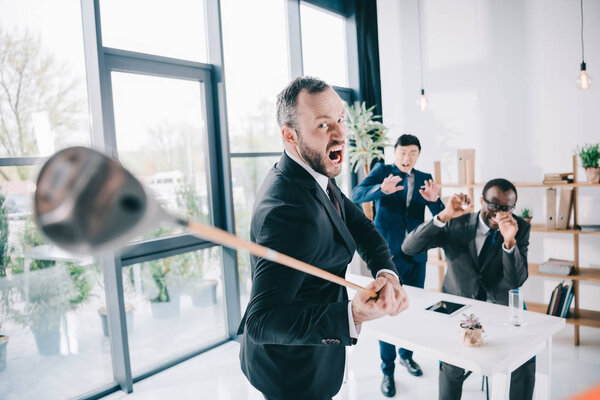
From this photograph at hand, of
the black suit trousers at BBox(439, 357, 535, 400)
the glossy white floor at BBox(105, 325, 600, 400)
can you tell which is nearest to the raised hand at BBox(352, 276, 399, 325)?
the black suit trousers at BBox(439, 357, 535, 400)

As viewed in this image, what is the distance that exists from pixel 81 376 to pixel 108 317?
1.59 ft

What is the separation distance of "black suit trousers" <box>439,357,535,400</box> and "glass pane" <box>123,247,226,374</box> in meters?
2.32

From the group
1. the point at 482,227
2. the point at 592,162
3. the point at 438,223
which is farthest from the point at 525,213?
the point at 438,223

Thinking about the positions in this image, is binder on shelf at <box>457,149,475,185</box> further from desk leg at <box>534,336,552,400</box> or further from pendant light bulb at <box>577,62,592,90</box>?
desk leg at <box>534,336,552,400</box>

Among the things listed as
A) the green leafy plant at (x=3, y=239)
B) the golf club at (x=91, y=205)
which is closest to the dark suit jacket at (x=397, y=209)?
the green leafy plant at (x=3, y=239)

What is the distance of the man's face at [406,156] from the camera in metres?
3.20

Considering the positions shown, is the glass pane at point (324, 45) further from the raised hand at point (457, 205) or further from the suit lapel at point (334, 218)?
the suit lapel at point (334, 218)

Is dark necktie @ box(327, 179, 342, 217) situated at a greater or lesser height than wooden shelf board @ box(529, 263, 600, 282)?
greater

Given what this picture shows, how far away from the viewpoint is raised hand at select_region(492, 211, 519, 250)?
83.7 inches

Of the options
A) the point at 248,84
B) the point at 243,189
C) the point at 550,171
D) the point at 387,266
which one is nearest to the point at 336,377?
the point at 387,266

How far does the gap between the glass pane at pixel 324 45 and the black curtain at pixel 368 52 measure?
0.22 m

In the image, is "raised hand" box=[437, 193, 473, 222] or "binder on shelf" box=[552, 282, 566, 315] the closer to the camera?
"raised hand" box=[437, 193, 473, 222]

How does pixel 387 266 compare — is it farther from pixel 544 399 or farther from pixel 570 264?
pixel 570 264

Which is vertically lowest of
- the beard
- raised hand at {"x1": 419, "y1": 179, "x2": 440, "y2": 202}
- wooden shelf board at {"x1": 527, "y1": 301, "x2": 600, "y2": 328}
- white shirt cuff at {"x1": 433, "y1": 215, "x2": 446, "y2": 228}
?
wooden shelf board at {"x1": 527, "y1": 301, "x2": 600, "y2": 328}
